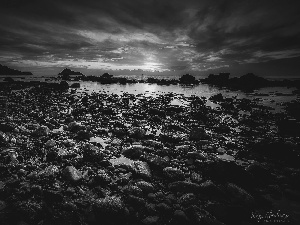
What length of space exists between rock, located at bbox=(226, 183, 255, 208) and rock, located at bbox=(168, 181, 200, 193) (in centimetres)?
65

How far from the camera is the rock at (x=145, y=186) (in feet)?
13.9

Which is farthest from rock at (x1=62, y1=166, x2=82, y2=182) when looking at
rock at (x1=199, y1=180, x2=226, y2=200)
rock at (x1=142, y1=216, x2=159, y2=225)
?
rock at (x1=199, y1=180, x2=226, y2=200)

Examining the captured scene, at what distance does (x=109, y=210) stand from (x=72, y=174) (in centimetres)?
160

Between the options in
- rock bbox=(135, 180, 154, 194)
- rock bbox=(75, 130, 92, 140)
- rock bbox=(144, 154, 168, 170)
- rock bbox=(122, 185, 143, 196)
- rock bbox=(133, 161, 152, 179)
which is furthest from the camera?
rock bbox=(75, 130, 92, 140)

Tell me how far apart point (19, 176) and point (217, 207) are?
14.1ft

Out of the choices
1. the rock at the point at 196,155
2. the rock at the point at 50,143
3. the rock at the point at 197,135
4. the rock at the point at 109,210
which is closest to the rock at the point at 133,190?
the rock at the point at 109,210

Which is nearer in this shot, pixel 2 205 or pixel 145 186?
pixel 2 205

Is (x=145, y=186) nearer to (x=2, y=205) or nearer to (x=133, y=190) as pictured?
(x=133, y=190)

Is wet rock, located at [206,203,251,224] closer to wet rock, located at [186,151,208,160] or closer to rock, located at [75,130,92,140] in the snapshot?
wet rock, located at [186,151,208,160]

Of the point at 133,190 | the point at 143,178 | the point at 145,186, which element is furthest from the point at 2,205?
the point at 143,178

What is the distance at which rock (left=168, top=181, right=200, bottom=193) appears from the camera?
4.31m

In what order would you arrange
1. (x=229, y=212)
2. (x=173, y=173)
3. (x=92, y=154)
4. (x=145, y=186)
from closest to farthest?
(x=229, y=212) < (x=145, y=186) < (x=173, y=173) < (x=92, y=154)

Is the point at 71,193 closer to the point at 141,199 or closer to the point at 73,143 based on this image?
the point at 141,199

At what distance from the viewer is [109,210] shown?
350 centimetres
